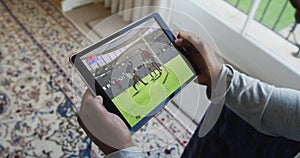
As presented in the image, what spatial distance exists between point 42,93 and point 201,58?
35.4 inches

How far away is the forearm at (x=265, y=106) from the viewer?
0.62 meters

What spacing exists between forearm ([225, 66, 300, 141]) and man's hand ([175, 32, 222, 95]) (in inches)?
1.8

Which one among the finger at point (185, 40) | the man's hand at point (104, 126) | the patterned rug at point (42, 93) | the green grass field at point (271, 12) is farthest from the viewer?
the green grass field at point (271, 12)

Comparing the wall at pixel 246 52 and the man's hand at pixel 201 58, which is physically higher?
the wall at pixel 246 52

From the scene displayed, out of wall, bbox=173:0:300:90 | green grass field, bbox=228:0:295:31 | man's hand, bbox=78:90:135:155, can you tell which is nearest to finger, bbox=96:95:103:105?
man's hand, bbox=78:90:135:155

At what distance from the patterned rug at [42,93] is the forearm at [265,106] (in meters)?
0.20

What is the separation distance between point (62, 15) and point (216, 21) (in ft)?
3.04

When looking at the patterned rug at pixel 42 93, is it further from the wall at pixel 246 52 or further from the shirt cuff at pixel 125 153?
the wall at pixel 246 52

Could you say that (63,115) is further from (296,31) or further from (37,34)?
(296,31)

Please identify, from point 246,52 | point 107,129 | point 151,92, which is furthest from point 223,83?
point 246,52

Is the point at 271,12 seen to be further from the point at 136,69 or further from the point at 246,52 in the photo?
the point at 136,69

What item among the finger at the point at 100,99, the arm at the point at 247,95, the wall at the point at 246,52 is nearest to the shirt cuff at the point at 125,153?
the finger at the point at 100,99

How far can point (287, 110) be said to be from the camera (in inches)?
24.3

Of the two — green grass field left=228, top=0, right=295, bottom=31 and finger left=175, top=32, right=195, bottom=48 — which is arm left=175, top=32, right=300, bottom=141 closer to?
finger left=175, top=32, right=195, bottom=48
